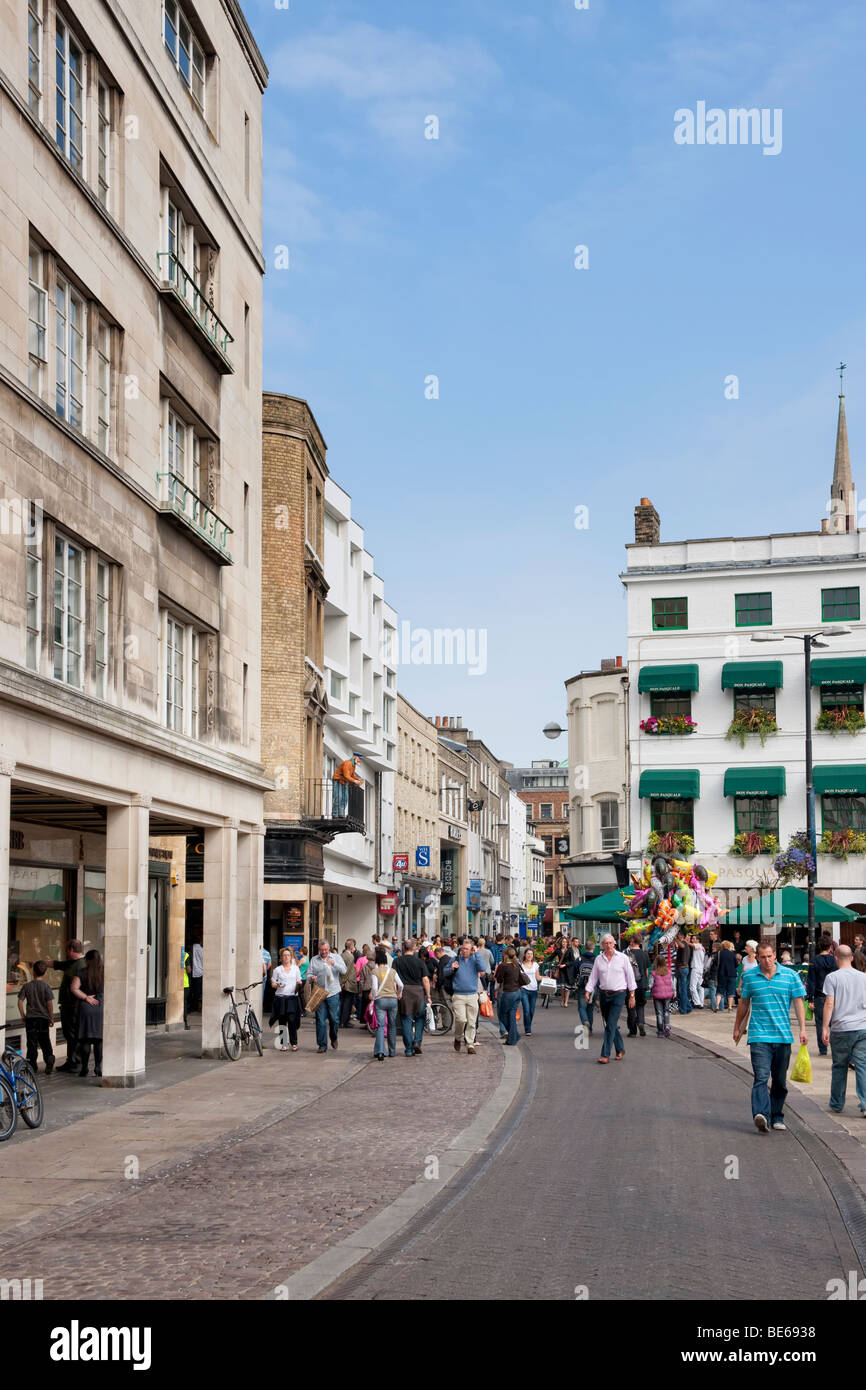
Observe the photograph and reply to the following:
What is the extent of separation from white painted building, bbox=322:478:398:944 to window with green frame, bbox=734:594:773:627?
40.0ft

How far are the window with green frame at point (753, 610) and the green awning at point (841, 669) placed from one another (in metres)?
2.82

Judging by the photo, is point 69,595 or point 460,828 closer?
point 69,595

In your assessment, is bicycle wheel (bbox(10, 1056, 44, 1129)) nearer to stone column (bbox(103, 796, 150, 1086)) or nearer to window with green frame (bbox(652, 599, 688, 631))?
stone column (bbox(103, 796, 150, 1086))

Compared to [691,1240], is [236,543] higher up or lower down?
higher up

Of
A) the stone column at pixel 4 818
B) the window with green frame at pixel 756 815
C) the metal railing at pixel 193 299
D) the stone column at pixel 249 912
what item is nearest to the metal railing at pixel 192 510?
the metal railing at pixel 193 299

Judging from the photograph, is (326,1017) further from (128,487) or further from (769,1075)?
(769,1075)

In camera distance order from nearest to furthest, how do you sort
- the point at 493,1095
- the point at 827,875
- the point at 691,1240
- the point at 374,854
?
the point at 691,1240
the point at 493,1095
the point at 827,875
the point at 374,854

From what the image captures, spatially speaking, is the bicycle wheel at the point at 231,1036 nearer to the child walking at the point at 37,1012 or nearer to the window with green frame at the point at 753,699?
the child walking at the point at 37,1012

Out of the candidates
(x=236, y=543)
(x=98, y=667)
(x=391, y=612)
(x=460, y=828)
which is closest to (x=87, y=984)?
(x=98, y=667)

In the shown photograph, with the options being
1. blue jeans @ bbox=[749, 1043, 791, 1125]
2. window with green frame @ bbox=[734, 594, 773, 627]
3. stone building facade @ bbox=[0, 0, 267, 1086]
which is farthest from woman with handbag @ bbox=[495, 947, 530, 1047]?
window with green frame @ bbox=[734, 594, 773, 627]

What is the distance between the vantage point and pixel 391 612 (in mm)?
59844

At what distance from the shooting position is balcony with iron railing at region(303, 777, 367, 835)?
36812mm
